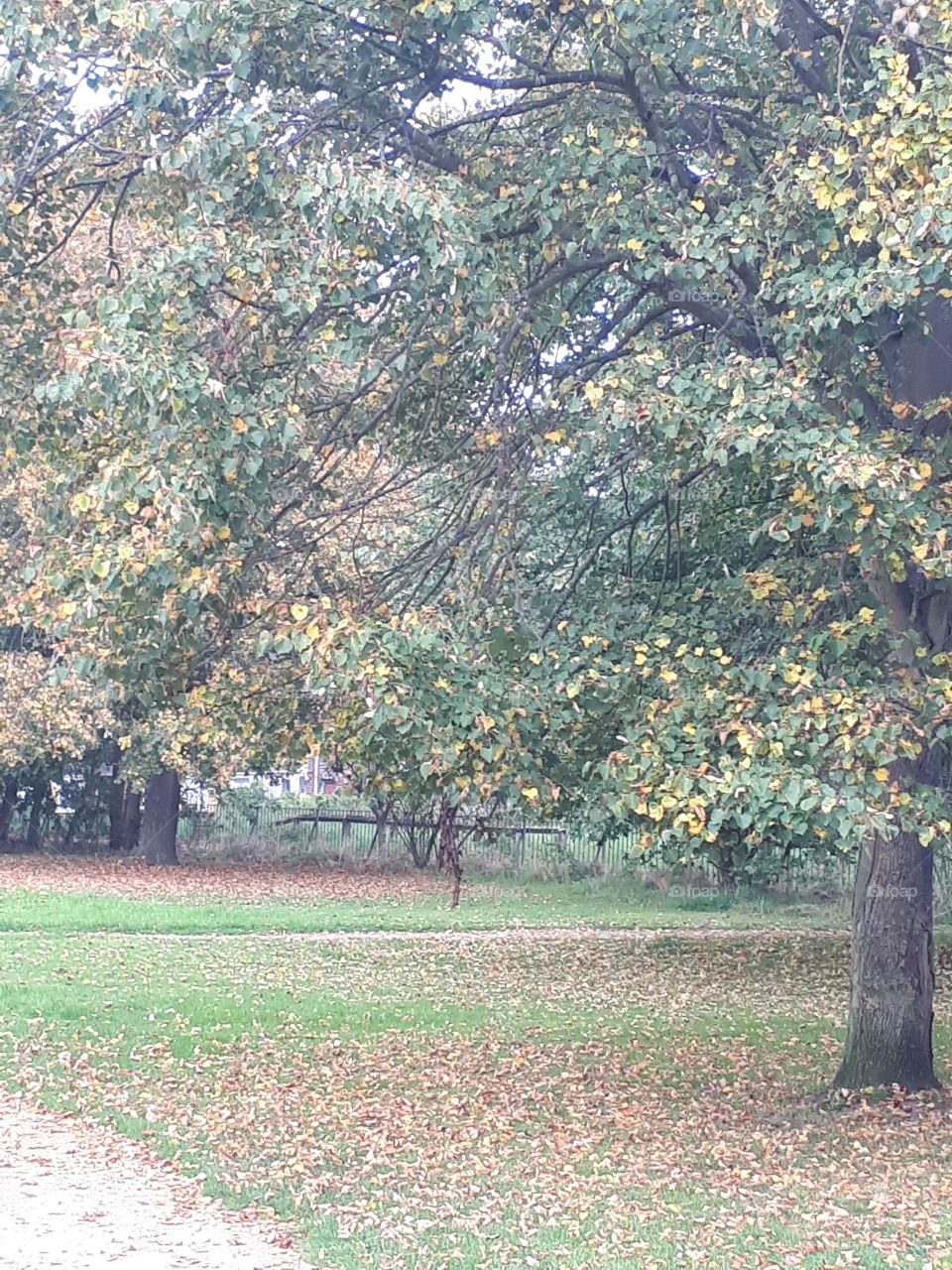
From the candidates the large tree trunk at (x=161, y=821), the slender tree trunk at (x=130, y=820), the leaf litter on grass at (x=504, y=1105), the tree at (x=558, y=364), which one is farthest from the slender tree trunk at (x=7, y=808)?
the tree at (x=558, y=364)

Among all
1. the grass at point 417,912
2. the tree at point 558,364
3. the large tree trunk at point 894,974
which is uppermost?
the tree at point 558,364

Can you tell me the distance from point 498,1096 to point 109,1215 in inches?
134

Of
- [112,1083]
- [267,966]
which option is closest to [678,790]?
[112,1083]

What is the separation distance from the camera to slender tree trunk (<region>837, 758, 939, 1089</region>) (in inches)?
344

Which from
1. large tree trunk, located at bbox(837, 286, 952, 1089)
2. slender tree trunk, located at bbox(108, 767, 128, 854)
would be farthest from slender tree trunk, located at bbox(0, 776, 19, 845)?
large tree trunk, located at bbox(837, 286, 952, 1089)

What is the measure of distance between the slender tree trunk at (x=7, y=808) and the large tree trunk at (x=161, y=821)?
2.99 metres

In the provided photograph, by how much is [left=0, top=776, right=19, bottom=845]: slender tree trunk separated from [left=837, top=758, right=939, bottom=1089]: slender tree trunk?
78.9ft

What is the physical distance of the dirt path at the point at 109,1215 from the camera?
19.2ft

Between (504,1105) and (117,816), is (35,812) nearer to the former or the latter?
(117,816)

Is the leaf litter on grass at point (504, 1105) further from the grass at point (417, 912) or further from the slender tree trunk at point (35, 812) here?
the slender tree trunk at point (35, 812)

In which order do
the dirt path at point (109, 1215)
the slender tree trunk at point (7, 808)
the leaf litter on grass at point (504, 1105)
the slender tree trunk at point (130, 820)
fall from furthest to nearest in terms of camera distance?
the slender tree trunk at point (130, 820), the slender tree trunk at point (7, 808), the leaf litter on grass at point (504, 1105), the dirt path at point (109, 1215)

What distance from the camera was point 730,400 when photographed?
661 centimetres

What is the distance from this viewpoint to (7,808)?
30.5 metres

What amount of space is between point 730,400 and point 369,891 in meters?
19.6
